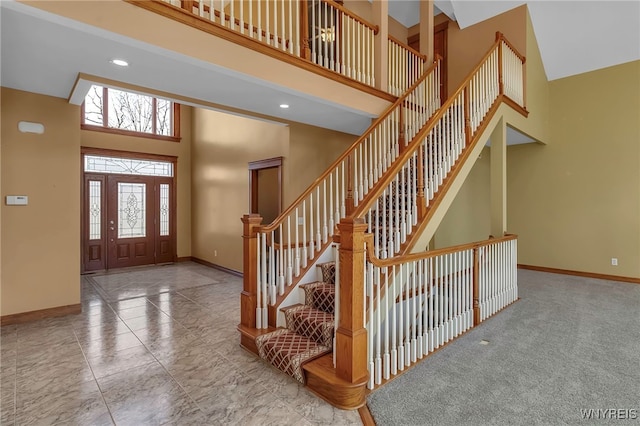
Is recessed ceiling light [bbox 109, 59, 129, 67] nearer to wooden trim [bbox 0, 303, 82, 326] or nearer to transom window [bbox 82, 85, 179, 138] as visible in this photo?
wooden trim [bbox 0, 303, 82, 326]

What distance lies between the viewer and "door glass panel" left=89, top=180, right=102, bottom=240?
283 inches

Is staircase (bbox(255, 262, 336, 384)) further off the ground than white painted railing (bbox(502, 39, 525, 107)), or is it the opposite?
white painted railing (bbox(502, 39, 525, 107))

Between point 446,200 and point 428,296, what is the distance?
1069mm

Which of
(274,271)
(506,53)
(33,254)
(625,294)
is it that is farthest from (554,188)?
(33,254)

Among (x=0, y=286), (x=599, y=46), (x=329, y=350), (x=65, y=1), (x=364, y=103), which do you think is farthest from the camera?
(x=599, y=46)

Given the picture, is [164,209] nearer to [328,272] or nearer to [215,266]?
[215,266]

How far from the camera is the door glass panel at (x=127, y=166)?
724 centimetres

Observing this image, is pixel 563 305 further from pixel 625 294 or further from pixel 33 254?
pixel 33 254

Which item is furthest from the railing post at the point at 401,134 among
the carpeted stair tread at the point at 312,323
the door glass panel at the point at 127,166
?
the door glass panel at the point at 127,166

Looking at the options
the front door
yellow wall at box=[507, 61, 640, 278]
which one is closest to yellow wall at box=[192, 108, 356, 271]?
the front door

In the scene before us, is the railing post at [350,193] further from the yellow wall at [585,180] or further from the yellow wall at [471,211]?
the yellow wall at [585,180]

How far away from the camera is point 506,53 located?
5.14 metres

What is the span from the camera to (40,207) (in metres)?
4.18

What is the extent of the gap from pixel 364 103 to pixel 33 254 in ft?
15.3
